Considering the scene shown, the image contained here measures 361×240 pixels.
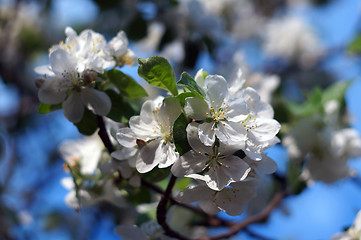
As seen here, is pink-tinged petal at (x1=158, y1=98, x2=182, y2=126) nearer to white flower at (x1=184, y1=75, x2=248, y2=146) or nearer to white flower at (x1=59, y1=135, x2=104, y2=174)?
white flower at (x1=184, y1=75, x2=248, y2=146)

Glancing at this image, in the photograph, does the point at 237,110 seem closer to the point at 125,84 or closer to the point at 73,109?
the point at 125,84

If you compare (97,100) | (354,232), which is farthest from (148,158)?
(354,232)

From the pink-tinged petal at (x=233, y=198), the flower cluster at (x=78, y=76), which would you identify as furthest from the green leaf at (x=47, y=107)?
the pink-tinged petal at (x=233, y=198)

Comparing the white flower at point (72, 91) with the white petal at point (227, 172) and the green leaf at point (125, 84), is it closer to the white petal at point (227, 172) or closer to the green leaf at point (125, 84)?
the green leaf at point (125, 84)

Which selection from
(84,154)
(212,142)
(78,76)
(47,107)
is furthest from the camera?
(84,154)

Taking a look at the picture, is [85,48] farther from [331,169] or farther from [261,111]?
[331,169]

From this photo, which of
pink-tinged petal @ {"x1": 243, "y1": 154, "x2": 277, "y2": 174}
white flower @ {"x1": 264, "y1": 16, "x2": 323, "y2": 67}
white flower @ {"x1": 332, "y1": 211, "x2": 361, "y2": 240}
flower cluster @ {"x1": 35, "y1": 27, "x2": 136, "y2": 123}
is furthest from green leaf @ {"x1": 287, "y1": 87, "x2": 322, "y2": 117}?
white flower @ {"x1": 264, "y1": 16, "x2": 323, "y2": 67}
